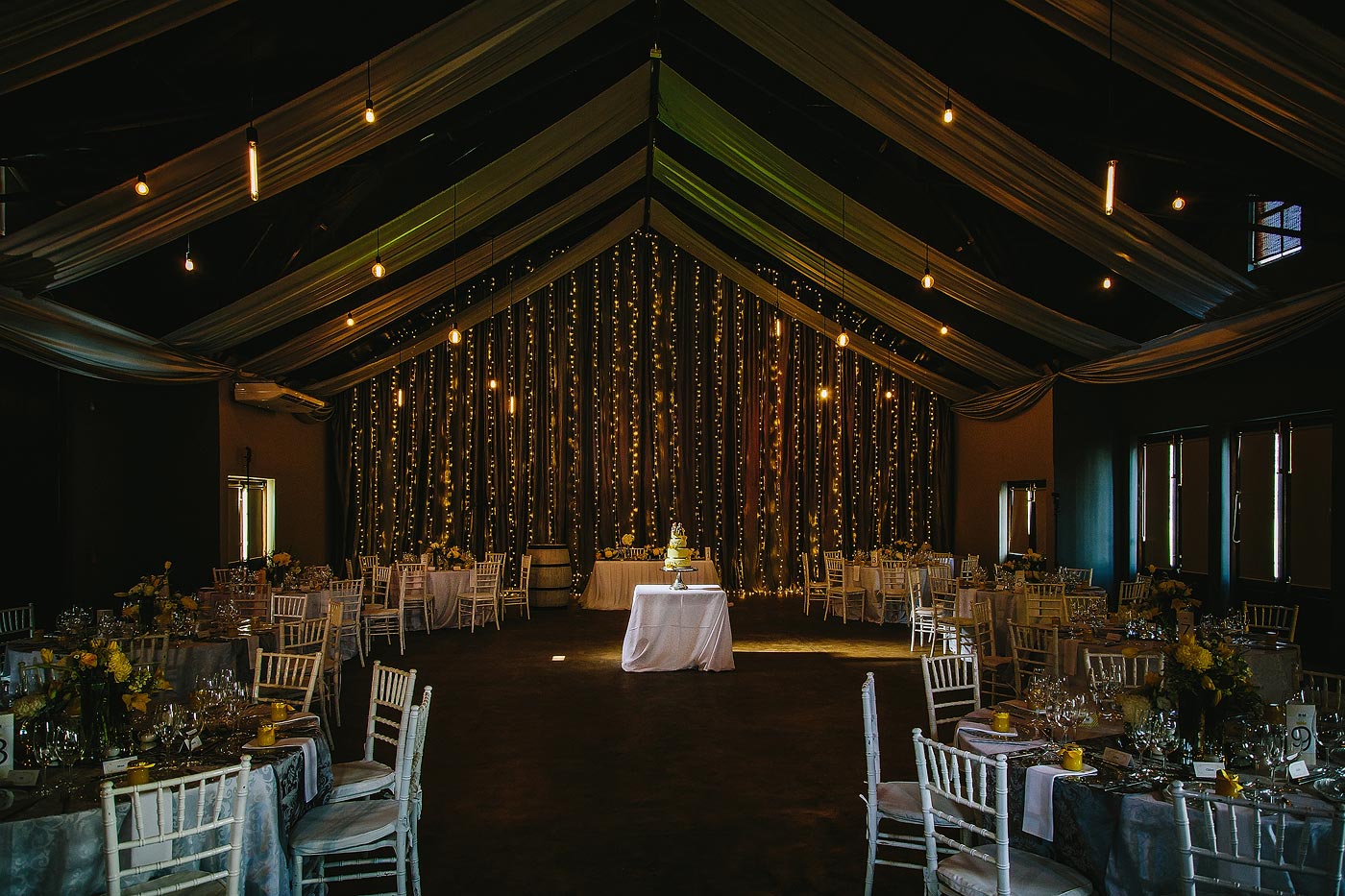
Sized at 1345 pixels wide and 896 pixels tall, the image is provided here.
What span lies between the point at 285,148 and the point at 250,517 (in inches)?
249

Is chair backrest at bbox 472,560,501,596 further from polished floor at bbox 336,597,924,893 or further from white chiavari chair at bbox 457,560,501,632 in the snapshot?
polished floor at bbox 336,597,924,893

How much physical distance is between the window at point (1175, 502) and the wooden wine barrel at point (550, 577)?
7200mm

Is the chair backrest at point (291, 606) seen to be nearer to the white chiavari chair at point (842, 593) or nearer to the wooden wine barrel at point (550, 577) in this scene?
the wooden wine barrel at point (550, 577)

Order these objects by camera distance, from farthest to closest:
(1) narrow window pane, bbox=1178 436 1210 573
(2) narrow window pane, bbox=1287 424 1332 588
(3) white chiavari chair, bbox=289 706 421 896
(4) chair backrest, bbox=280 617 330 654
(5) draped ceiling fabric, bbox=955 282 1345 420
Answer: (1) narrow window pane, bbox=1178 436 1210 573
(2) narrow window pane, bbox=1287 424 1332 588
(5) draped ceiling fabric, bbox=955 282 1345 420
(4) chair backrest, bbox=280 617 330 654
(3) white chiavari chair, bbox=289 706 421 896

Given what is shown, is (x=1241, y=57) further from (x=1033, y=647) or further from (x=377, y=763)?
(x=377, y=763)

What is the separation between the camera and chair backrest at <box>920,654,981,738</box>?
4496mm

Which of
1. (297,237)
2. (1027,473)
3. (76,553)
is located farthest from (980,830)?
(1027,473)

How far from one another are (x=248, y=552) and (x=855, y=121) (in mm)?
8515

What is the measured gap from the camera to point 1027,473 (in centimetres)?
1219

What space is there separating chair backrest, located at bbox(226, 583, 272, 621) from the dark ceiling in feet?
9.86

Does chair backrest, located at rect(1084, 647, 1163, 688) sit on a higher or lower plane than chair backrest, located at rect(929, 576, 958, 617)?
higher

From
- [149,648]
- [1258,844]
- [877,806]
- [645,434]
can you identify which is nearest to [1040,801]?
[877,806]

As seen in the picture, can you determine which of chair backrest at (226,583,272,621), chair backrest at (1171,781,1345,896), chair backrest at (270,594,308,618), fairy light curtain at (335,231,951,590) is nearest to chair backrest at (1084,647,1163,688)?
chair backrest at (1171,781,1345,896)

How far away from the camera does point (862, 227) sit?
9.51 m
